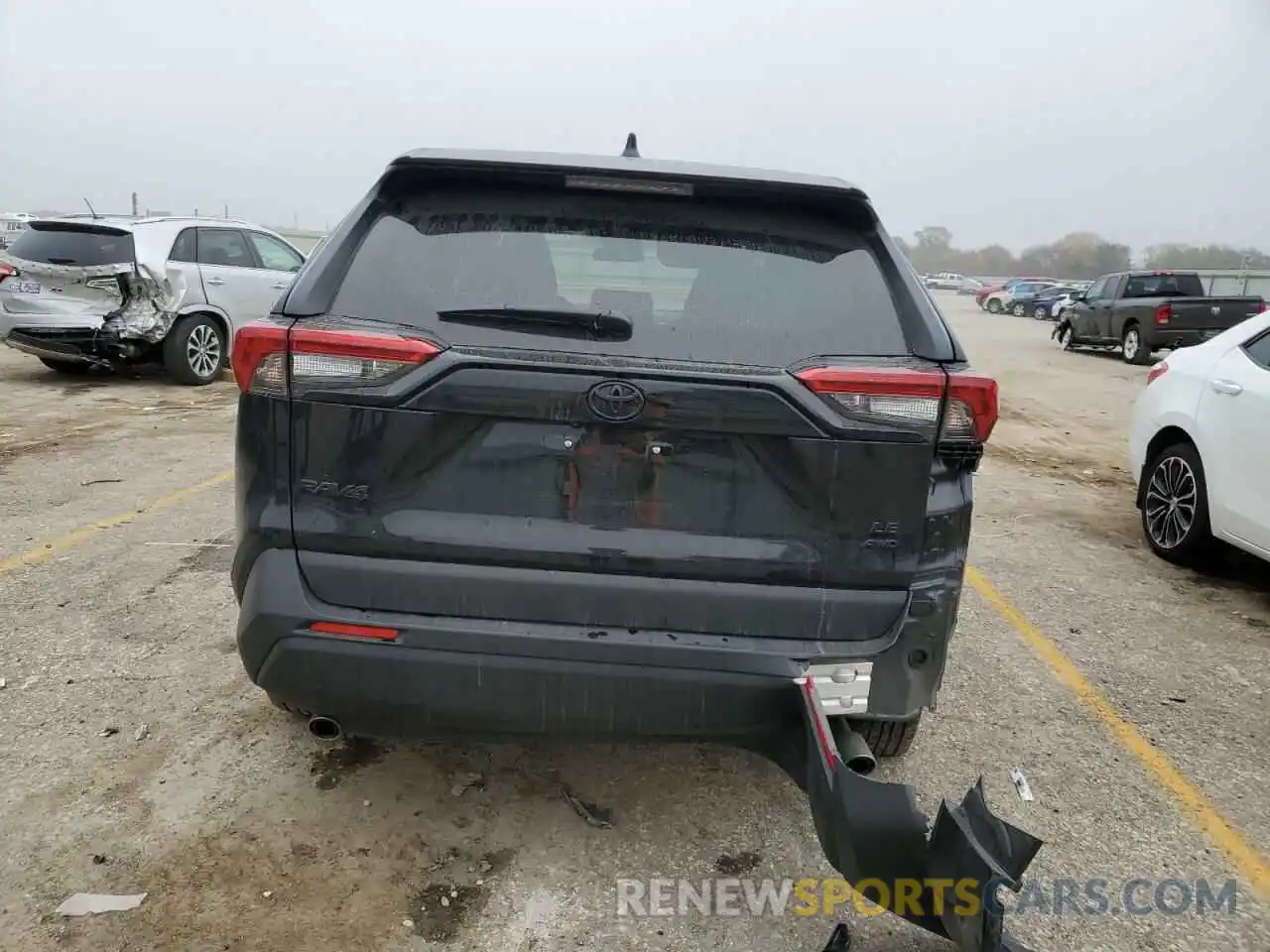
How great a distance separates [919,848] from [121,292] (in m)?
10.4

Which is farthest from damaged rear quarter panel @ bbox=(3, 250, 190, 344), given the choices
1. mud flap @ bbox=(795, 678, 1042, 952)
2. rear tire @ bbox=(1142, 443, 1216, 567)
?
mud flap @ bbox=(795, 678, 1042, 952)

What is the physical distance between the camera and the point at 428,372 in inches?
84.4

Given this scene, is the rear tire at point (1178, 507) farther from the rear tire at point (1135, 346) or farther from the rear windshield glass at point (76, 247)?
the rear tire at point (1135, 346)

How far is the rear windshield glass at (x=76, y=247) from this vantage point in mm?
9781

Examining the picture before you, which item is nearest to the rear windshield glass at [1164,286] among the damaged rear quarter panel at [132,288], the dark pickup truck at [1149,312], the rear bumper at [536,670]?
the dark pickup truck at [1149,312]

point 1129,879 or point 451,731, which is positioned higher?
point 451,731

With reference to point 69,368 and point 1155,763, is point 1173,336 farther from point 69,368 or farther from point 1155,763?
point 69,368

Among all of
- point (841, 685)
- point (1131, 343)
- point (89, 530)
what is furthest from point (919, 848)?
point (1131, 343)

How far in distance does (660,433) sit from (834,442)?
1.37 feet

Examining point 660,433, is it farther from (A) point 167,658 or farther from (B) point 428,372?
(A) point 167,658

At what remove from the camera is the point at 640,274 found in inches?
92.4

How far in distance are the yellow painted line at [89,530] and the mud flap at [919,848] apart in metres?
4.40

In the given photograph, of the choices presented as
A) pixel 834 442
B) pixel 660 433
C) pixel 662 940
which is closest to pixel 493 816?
pixel 662 940

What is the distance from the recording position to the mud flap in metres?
1.92
